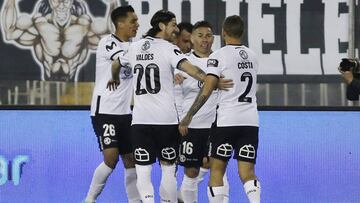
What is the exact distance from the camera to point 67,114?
12352mm

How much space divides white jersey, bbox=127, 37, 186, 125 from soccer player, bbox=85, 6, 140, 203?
874mm

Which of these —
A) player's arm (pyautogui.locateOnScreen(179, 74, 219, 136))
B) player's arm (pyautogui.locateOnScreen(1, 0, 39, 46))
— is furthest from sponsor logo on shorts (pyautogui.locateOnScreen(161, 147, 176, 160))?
player's arm (pyautogui.locateOnScreen(1, 0, 39, 46))

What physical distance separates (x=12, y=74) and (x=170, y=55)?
2.52 metres

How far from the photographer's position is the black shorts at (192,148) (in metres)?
11.4

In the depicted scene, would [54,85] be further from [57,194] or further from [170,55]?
[170,55]

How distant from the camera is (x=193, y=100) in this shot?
455 inches

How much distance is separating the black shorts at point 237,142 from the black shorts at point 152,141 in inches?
20.7

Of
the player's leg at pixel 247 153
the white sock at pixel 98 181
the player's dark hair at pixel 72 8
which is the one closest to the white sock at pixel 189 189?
the white sock at pixel 98 181

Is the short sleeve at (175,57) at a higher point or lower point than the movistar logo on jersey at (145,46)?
lower

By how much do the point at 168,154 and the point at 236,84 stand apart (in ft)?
3.23

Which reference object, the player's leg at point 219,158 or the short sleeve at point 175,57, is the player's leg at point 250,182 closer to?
the player's leg at point 219,158

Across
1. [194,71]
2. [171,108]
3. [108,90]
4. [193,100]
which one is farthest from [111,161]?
[194,71]

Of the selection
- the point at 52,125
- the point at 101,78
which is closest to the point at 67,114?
the point at 52,125

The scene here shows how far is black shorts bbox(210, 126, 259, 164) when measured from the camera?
33.5 ft
